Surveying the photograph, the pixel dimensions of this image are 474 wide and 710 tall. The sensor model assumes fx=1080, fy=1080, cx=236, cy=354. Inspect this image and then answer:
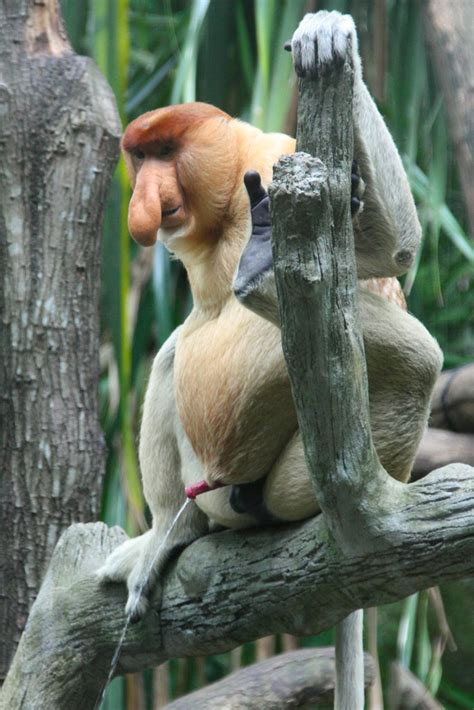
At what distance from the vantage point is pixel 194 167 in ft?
5.92

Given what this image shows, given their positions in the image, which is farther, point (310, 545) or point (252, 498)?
point (252, 498)

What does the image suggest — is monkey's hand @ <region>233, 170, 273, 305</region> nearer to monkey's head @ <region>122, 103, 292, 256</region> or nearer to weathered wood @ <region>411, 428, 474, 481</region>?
monkey's head @ <region>122, 103, 292, 256</region>

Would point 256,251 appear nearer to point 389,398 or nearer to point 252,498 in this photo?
point 389,398

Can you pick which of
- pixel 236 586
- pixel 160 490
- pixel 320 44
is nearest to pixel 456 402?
pixel 160 490

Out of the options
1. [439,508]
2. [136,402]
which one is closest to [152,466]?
[439,508]

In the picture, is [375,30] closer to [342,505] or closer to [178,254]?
[178,254]

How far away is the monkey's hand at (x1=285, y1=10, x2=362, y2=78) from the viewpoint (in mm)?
1251

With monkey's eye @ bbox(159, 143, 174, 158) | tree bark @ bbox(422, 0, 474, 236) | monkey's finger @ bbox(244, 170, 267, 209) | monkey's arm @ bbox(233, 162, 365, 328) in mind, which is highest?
tree bark @ bbox(422, 0, 474, 236)

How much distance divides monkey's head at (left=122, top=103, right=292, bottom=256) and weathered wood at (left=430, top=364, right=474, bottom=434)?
5.61 feet

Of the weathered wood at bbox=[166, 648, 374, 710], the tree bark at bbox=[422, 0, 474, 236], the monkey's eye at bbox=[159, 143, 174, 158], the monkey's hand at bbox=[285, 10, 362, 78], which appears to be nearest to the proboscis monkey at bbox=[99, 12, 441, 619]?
the monkey's eye at bbox=[159, 143, 174, 158]

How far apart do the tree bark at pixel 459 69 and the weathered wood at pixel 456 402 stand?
0.52 meters

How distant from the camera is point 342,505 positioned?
155 centimetres

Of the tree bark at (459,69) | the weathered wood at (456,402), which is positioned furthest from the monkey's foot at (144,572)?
the tree bark at (459,69)

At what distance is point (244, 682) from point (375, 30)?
2600 millimetres
